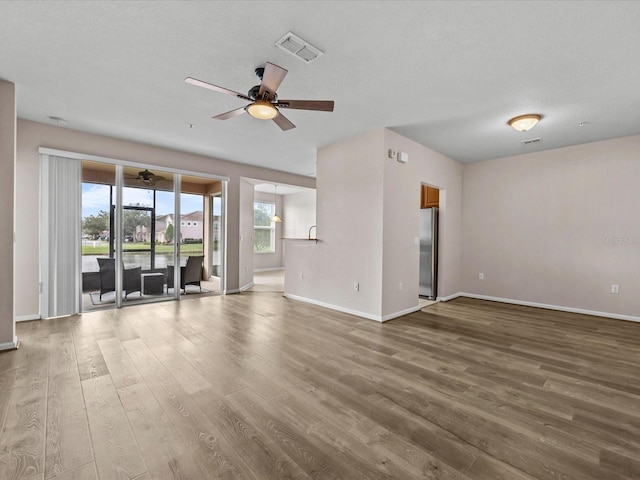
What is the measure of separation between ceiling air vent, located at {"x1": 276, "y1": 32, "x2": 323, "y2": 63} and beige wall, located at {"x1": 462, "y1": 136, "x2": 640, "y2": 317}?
4.81 metres

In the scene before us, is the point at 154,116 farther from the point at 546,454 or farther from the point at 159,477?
the point at 546,454

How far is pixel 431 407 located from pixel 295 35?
294 cm

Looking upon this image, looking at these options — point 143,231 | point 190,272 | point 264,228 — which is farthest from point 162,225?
point 264,228

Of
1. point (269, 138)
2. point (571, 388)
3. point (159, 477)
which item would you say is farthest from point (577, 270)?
point (159, 477)

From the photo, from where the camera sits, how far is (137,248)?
5.22 m

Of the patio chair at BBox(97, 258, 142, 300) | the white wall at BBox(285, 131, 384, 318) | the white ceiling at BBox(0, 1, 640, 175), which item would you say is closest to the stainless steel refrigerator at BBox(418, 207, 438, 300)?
the white ceiling at BBox(0, 1, 640, 175)

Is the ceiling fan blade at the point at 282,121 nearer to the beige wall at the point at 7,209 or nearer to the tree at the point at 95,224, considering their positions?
the beige wall at the point at 7,209

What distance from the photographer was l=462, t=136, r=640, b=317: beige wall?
14.9ft

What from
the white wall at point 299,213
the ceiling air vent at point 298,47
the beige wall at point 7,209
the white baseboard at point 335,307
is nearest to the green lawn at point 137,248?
the beige wall at point 7,209

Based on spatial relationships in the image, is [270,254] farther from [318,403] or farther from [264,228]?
[318,403]

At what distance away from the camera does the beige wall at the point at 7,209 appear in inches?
119

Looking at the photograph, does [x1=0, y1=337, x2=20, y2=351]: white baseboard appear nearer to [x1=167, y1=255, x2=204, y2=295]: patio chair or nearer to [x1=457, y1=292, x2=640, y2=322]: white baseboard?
[x1=167, y1=255, x2=204, y2=295]: patio chair

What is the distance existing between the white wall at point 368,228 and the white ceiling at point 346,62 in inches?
22.1

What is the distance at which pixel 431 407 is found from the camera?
83.3 inches
